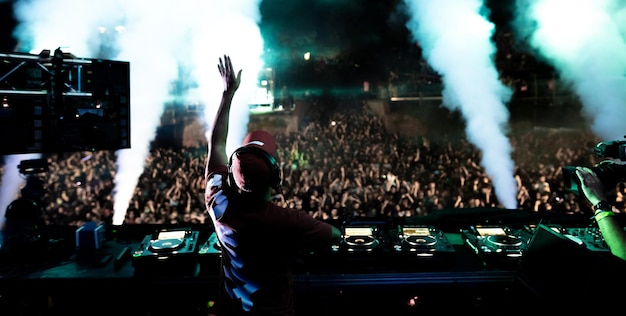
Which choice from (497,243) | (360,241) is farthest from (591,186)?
(360,241)

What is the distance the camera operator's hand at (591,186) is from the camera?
1.66m

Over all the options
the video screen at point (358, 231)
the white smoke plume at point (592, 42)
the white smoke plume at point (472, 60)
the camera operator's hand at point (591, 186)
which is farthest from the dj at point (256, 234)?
the white smoke plume at point (592, 42)

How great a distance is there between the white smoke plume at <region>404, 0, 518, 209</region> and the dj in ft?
12.1

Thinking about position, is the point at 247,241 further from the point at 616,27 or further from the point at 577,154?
the point at 577,154

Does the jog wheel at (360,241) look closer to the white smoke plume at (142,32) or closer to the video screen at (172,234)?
the video screen at (172,234)

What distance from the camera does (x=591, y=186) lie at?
1.71m

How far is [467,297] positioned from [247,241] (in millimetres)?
1579

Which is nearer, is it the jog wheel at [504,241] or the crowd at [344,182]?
the jog wheel at [504,241]

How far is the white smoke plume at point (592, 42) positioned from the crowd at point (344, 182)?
Answer: 3.69 ft

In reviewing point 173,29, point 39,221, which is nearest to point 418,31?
point 173,29

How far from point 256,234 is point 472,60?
17.6ft

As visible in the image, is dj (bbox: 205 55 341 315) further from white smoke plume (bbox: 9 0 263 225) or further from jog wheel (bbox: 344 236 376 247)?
white smoke plume (bbox: 9 0 263 225)

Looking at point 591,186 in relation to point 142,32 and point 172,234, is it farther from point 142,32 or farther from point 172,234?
point 142,32

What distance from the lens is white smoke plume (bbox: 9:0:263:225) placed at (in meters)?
3.92
